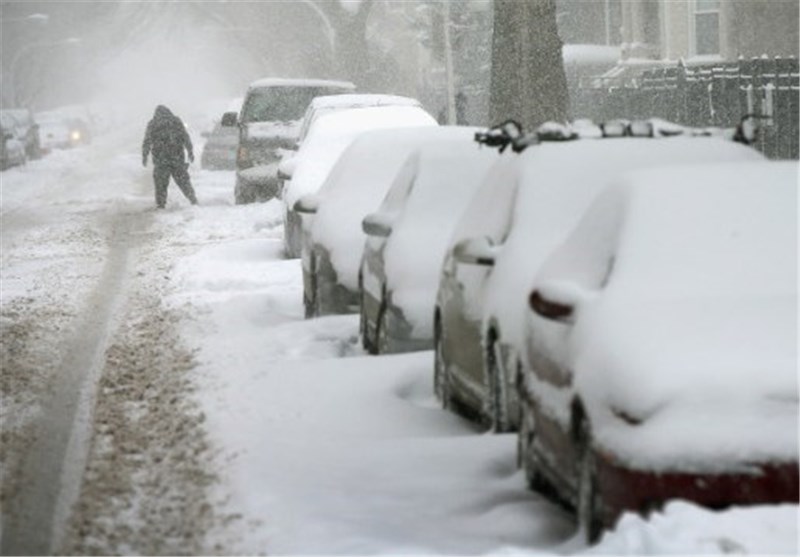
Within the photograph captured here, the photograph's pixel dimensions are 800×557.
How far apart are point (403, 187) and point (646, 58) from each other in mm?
33630

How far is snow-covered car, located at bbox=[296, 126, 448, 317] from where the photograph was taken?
597 inches

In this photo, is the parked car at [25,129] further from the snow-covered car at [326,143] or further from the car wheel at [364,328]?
the car wheel at [364,328]

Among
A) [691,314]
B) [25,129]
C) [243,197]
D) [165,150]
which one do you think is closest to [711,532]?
[691,314]

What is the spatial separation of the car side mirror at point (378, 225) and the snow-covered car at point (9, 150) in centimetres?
4541

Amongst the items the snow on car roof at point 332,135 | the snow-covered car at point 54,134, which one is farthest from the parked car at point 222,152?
the snow-covered car at point 54,134

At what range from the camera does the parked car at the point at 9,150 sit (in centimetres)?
5749

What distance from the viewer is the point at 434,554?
26.0 feet

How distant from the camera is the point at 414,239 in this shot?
12.6 m

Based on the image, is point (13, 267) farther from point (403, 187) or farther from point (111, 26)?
point (111, 26)

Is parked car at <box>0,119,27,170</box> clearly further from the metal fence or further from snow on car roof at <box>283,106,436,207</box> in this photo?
snow on car roof at <box>283,106,436,207</box>

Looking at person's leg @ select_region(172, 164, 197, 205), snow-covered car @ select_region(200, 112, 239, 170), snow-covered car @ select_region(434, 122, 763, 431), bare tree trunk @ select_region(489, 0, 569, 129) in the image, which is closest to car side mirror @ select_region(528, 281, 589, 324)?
snow-covered car @ select_region(434, 122, 763, 431)

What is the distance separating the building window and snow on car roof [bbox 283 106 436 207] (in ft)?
62.8

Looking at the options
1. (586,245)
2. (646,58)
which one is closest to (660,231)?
(586,245)

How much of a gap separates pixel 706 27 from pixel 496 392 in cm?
3165
